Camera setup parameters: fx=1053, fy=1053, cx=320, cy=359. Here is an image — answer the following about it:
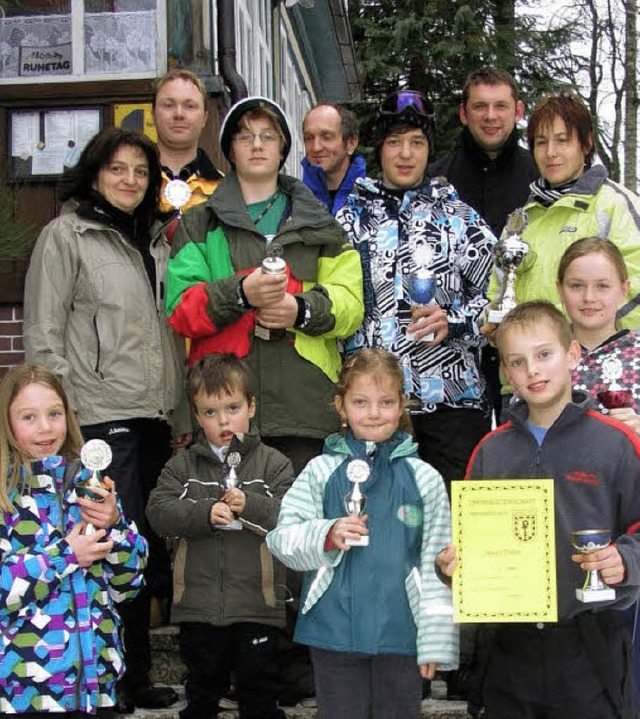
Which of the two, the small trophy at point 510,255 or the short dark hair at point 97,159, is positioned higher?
the short dark hair at point 97,159

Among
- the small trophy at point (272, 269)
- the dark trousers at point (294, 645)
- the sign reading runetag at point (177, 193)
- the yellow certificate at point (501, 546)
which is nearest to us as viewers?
the yellow certificate at point (501, 546)

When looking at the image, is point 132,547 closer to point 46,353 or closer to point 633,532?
point 46,353

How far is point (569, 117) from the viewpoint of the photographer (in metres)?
4.36

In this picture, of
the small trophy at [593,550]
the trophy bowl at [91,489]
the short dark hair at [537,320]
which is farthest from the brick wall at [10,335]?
the small trophy at [593,550]

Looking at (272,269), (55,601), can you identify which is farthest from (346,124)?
(55,601)

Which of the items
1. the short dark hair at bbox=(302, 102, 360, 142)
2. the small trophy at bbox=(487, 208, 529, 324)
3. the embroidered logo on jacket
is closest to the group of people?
the embroidered logo on jacket

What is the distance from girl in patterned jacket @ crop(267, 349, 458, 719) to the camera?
129 inches

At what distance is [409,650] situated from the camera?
331 centimetres

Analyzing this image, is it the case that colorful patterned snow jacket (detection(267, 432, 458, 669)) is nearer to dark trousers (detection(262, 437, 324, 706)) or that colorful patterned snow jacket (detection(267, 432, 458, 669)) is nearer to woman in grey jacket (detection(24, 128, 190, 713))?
dark trousers (detection(262, 437, 324, 706))

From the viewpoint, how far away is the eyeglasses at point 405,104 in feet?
15.2

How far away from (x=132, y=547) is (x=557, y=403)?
1501 mm

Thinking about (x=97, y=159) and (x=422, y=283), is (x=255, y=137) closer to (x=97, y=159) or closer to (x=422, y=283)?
(x=97, y=159)

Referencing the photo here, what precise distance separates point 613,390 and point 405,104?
1.80m

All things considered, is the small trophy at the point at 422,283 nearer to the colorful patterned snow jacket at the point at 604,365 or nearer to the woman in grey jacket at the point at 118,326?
the colorful patterned snow jacket at the point at 604,365
